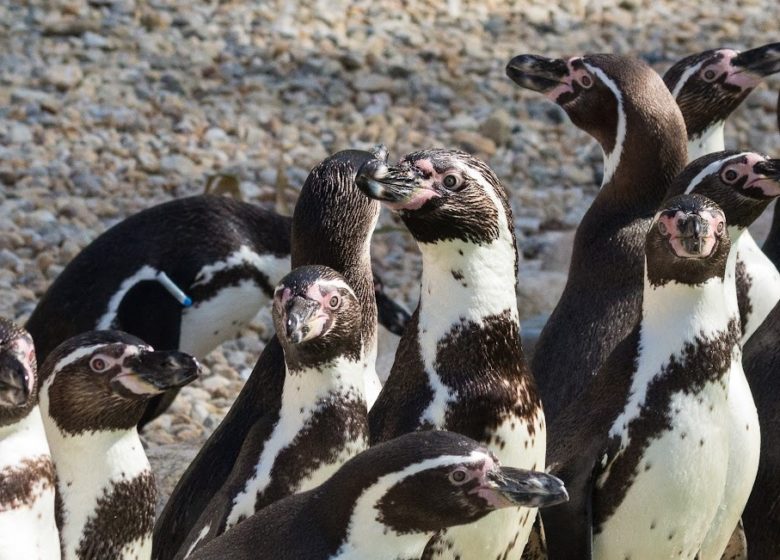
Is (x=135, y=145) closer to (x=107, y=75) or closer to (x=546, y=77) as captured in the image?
(x=107, y=75)

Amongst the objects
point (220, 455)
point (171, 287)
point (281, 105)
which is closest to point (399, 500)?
point (220, 455)

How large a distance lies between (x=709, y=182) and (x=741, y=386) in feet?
2.37

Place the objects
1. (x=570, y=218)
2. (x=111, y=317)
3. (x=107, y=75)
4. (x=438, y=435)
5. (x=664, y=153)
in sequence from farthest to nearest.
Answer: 1. (x=107, y=75)
2. (x=570, y=218)
3. (x=111, y=317)
4. (x=664, y=153)
5. (x=438, y=435)

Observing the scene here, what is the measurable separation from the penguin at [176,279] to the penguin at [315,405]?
2005 millimetres

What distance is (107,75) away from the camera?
9.54 meters

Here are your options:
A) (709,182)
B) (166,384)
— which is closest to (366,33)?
(709,182)

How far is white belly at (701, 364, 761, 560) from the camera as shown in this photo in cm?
462

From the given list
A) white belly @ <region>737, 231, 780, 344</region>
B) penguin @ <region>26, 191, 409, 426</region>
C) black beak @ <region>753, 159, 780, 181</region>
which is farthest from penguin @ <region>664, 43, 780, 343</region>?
penguin @ <region>26, 191, 409, 426</region>

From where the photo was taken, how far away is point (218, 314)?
655cm

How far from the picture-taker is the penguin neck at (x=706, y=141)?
6332 millimetres

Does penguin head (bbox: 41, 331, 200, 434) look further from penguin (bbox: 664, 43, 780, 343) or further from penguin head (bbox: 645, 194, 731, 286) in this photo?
penguin (bbox: 664, 43, 780, 343)

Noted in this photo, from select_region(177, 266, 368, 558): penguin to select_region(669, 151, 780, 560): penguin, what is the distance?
3.22 feet

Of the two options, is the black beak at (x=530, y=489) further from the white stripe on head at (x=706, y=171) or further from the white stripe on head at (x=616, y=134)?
the white stripe on head at (x=616, y=134)

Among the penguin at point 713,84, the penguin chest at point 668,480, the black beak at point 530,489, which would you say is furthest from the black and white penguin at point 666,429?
the penguin at point 713,84
